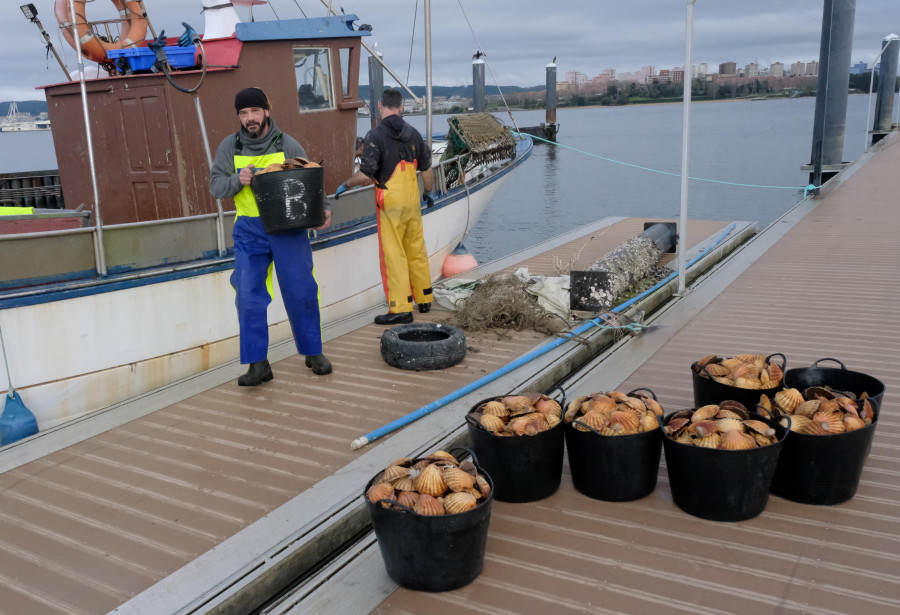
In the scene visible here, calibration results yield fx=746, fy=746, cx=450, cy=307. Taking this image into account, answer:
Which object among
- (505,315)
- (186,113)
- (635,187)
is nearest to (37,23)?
(186,113)

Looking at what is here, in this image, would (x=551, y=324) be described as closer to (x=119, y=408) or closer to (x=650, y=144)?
(x=119, y=408)

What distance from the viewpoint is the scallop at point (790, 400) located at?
3.08 metres

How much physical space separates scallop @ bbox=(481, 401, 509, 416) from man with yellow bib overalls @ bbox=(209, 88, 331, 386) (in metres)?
1.71

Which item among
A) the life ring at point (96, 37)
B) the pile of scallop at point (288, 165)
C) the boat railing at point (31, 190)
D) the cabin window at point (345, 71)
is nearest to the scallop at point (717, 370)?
the pile of scallop at point (288, 165)

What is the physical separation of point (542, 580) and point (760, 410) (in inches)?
45.0

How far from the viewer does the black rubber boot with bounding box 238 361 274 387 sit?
4.57 meters

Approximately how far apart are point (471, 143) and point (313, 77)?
8.55ft

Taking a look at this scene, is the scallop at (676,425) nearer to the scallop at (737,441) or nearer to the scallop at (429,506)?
the scallop at (737,441)

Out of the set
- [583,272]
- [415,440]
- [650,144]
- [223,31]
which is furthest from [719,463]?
[650,144]

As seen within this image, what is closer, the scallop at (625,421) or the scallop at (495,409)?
the scallop at (625,421)

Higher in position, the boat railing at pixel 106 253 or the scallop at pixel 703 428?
the boat railing at pixel 106 253

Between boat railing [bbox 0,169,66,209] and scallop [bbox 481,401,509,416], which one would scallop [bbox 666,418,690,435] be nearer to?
scallop [bbox 481,401,509,416]

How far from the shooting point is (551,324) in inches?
216

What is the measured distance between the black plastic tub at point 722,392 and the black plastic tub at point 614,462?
0.58 m
